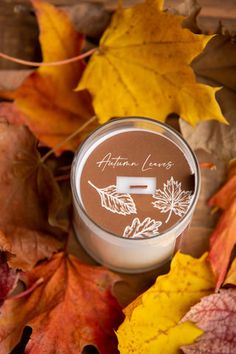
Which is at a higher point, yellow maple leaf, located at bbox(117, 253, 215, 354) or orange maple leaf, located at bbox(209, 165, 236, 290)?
orange maple leaf, located at bbox(209, 165, 236, 290)

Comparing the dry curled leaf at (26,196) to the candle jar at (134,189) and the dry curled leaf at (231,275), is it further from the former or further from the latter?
the dry curled leaf at (231,275)

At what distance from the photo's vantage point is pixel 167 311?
2.57 ft

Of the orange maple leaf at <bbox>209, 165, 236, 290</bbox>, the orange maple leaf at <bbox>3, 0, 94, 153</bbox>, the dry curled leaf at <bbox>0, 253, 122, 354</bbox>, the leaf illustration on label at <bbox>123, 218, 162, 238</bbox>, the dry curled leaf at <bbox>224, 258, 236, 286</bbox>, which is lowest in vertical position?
the dry curled leaf at <bbox>0, 253, 122, 354</bbox>

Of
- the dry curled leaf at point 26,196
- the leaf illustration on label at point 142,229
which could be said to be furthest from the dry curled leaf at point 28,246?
the leaf illustration on label at point 142,229

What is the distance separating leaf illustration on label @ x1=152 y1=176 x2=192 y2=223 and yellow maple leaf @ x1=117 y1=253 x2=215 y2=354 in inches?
2.1

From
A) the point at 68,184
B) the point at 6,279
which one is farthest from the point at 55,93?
the point at 6,279

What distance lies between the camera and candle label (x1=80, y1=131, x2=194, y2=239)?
766 mm

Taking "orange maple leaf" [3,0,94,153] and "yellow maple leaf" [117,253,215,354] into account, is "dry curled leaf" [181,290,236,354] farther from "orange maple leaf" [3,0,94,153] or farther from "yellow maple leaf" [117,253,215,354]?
"orange maple leaf" [3,0,94,153]

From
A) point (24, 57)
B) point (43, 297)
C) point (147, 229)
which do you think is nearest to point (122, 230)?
point (147, 229)

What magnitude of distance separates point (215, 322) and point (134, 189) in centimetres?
17

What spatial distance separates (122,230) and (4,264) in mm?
136

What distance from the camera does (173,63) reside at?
79cm

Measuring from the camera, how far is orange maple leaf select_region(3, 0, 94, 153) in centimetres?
85

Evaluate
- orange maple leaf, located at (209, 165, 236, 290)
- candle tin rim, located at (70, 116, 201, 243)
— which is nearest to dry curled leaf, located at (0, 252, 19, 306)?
candle tin rim, located at (70, 116, 201, 243)
